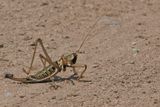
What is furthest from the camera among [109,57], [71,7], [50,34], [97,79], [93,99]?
[71,7]

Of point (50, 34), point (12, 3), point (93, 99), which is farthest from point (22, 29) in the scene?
point (93, 99)

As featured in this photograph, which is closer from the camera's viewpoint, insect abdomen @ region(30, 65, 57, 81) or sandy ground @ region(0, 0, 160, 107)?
sandy ground @ region(0, 0, 160, 107)

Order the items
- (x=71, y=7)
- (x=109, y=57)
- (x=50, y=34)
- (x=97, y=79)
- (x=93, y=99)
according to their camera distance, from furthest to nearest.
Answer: (x=71, y=7)
(x=50, y=34)
(x=109, y=57)
(x=97, y=79)
(x=93, y=99)

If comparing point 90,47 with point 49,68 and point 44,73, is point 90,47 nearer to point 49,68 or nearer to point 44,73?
point 49,68

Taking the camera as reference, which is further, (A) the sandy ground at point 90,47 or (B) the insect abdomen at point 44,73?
(B) the insect abdomen at point 44,73

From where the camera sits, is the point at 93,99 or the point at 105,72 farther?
the point at 105,72

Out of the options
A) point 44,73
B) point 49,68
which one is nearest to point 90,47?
point 49,68

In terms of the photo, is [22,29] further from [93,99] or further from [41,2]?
[93,99]

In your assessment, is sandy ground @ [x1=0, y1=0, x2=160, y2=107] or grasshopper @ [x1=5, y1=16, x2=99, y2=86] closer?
sandy ground @ [x1=0, y1=0, x2=160, y2=107]
